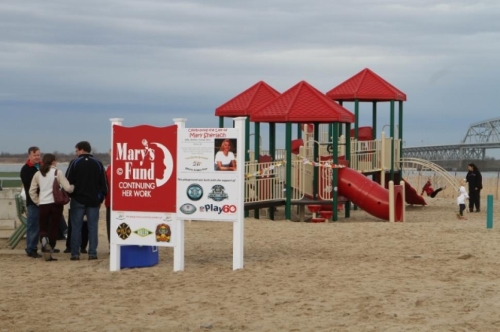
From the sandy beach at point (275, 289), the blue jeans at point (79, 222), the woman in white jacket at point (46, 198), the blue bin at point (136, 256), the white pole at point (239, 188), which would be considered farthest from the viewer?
the woman in white jacket at point (46, 198)

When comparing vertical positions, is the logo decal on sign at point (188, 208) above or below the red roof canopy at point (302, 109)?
below

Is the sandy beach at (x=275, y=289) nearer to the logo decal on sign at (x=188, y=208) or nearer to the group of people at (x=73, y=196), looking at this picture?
the group of people at (x=73, y=196)

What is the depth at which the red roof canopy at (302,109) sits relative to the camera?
72.3 ft

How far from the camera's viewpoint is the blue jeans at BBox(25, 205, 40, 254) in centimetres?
1357

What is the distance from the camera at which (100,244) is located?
15.4 metres

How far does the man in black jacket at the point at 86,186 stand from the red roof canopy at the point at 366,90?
16.4 m

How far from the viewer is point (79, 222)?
42.5ft

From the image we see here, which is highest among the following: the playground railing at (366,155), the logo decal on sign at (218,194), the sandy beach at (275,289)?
the playground railing at (366,155)

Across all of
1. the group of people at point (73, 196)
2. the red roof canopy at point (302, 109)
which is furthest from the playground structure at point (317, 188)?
the group of people at point (73, 196)

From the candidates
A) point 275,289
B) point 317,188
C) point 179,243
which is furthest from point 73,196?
point 317,188

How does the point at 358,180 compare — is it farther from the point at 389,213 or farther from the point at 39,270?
the point at 39,270

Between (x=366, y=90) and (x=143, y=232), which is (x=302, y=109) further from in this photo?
(x=143, y=232)

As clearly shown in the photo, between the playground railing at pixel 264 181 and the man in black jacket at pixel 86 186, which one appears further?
the playground railing at pixel 264 181

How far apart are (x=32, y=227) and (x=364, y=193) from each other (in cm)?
1073
